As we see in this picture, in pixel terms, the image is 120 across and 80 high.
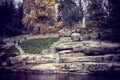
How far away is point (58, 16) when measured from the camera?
3474 inches

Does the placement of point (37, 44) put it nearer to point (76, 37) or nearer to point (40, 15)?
point (76, 37)

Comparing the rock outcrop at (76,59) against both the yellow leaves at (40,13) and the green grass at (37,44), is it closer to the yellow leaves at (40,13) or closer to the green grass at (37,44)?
the green grass at (37,44)

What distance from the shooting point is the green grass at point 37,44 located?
68.3 meters

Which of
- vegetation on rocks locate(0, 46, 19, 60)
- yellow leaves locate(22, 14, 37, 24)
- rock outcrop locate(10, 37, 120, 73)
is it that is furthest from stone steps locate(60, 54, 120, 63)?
yellow leaves locate(22, 14, 37, 24)

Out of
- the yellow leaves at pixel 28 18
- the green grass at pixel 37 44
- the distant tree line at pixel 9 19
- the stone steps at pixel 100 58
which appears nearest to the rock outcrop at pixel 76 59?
the stone steps at pixel 100 58

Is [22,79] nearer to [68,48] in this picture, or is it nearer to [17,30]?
[68,48]

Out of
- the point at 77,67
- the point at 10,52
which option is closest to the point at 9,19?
the point at 10,52

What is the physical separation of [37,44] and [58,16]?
65.0ft

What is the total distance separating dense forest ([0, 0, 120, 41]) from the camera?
6456 cm

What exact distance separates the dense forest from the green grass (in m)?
6.21

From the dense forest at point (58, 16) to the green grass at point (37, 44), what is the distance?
20.4 feet

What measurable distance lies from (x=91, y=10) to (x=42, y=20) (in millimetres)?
18099

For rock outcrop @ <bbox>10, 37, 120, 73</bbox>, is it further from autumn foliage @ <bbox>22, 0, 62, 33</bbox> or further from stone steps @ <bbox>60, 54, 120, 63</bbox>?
autumn foliage @ <bbox>22, 0, 62, 33</bbox>

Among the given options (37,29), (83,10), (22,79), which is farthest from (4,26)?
(22,79)
